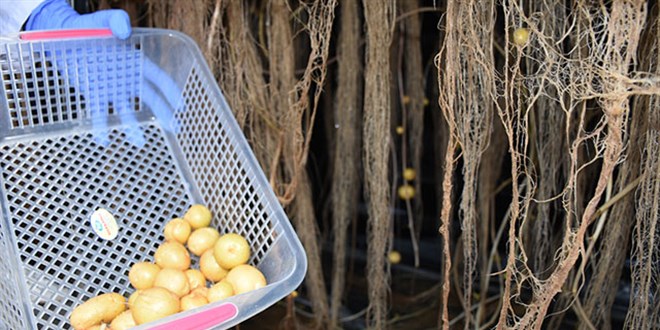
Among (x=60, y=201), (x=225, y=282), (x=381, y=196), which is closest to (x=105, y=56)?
(x=60, y=201)

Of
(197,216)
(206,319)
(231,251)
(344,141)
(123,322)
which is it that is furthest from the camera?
(344,141)

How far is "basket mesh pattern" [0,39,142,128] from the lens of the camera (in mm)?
1211

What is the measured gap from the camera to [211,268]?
3.78 ft

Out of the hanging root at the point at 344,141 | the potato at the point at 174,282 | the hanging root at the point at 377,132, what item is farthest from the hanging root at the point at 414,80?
the potato at the point at 174,282

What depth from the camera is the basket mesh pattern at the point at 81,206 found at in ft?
3.70

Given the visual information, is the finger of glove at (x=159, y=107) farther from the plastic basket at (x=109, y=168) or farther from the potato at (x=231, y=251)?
the potato at (x=231, y=251)

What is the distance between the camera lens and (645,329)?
3.33 ft

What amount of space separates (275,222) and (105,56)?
20.6 inches

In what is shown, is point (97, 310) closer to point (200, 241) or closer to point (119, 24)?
point (200, 241)

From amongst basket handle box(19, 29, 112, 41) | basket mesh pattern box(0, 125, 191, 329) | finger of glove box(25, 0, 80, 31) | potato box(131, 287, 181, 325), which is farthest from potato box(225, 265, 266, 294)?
finger of glove box(25, 0, 80, 31)

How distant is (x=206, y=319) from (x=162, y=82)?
652 mm

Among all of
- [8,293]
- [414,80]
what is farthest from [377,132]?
[8,293]

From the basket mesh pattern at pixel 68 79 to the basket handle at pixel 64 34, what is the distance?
0.02 metres

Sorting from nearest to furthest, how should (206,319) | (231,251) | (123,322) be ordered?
(206,319)
(123,322)
(231,251)
